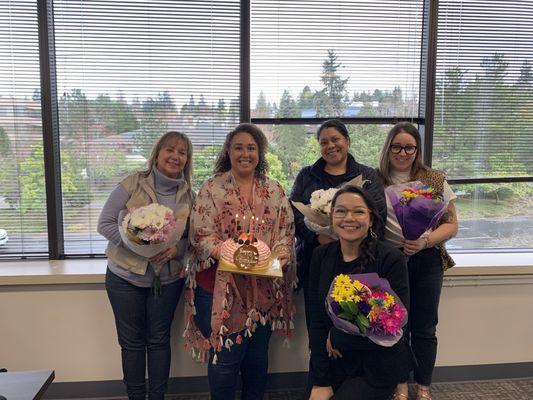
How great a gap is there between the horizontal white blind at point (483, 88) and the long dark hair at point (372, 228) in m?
1.34

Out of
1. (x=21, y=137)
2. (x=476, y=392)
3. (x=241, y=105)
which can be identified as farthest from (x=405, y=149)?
(x=21, y=137)

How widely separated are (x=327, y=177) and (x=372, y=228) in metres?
0.44

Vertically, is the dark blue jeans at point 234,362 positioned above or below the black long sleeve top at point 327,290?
below

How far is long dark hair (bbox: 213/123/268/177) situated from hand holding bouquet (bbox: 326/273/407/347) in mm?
734

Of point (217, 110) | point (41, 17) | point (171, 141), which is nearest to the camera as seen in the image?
point (171, 141)

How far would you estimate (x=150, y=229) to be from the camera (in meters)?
1.92

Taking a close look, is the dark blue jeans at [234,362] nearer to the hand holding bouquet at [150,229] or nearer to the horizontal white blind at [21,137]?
the hand holding bouquet at [150,229]

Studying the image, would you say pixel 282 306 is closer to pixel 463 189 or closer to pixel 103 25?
pixel 463 189

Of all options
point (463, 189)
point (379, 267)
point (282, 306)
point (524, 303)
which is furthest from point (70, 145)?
point (524, 303)

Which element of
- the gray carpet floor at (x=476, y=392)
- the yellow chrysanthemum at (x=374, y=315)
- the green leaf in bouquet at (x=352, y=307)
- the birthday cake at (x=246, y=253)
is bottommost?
the gray carpet floor at (x=476, y=392)

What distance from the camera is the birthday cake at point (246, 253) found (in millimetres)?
1901

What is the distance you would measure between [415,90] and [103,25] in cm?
205

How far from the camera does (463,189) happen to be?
3.07 meters

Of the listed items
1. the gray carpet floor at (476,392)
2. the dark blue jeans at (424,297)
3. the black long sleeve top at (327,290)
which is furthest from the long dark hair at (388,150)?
the gray carpet floor at (476,392)
